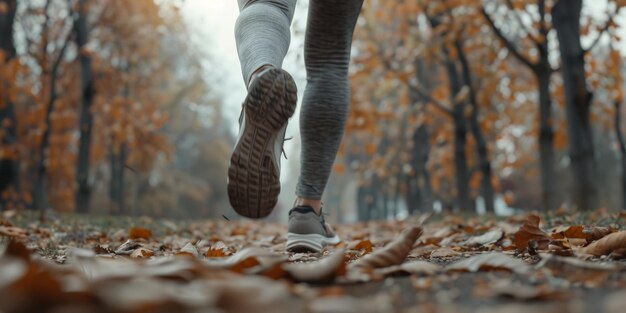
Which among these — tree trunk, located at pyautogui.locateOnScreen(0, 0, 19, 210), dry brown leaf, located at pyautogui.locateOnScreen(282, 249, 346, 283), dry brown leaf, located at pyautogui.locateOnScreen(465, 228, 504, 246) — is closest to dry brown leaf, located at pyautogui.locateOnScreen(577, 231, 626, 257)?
dry brown leaf, located at pyautogui.locateOnScreen(465, 228, 504, 246)

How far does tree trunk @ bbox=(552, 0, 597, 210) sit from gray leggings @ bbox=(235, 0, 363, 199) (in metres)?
4.40

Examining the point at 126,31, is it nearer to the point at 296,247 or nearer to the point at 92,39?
the point at 92,39

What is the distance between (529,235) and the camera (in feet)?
6.13

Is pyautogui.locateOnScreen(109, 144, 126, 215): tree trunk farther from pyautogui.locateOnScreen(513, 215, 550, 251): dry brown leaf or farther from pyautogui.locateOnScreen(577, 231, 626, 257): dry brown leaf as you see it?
pyautogui.locateOnScreen(577, 231, 626, 257): dry brown leaf

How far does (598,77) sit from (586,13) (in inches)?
98.7

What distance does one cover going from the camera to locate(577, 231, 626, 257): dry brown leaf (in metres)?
1.53

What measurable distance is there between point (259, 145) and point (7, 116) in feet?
36.2

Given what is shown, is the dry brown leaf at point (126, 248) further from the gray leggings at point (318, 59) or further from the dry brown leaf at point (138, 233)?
the gray leggings at point (318, 59)

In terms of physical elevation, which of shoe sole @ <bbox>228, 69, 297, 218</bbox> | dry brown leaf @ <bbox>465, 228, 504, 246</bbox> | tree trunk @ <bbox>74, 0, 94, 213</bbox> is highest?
tree trunk @ <bbox>74, 0, 94, 213</bbox>

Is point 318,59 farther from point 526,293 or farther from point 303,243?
point 526,293

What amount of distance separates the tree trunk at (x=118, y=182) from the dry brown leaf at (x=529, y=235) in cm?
1482

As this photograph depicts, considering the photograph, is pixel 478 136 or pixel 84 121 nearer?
pixel 478 136

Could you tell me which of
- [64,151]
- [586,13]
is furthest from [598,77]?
[64,151]

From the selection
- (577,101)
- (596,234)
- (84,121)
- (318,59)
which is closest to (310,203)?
(318,59)
